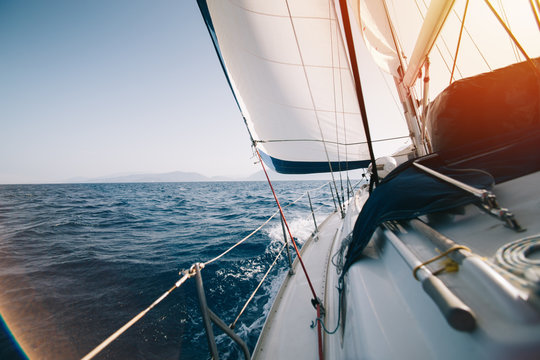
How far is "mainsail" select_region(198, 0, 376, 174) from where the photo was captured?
3268 mm

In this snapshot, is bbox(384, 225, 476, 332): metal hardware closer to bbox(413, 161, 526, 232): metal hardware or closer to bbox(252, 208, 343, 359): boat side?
bbox(413, 161, 526, 232): metal hardware

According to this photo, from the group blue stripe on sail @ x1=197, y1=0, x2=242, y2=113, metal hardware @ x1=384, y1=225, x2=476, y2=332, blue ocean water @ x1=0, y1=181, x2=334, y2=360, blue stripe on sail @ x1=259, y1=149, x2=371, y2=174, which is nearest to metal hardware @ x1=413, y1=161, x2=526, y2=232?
metal hardware @ x1=384, y1=225, x2=476, y2=332

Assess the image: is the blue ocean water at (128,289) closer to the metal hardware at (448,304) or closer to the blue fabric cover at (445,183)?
the blue fabric cover at (445,183)

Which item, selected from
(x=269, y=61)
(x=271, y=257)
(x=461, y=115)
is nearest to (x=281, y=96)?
(x=269, y=61)

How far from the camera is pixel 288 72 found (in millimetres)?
3852

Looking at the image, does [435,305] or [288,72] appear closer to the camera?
[435,305]

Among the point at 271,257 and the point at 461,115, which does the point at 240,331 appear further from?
the point at 461,115

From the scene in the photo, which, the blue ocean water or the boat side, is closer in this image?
the boat side

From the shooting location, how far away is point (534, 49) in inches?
134

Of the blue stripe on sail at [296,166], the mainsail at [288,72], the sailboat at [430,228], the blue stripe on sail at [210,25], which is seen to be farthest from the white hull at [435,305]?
the blue stripe on sail at [296,166]

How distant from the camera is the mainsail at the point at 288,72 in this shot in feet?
10.7

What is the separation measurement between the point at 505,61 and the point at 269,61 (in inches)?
179

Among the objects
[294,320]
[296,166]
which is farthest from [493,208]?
[296,166]

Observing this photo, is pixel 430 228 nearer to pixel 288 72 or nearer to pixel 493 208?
pixel 493 208
